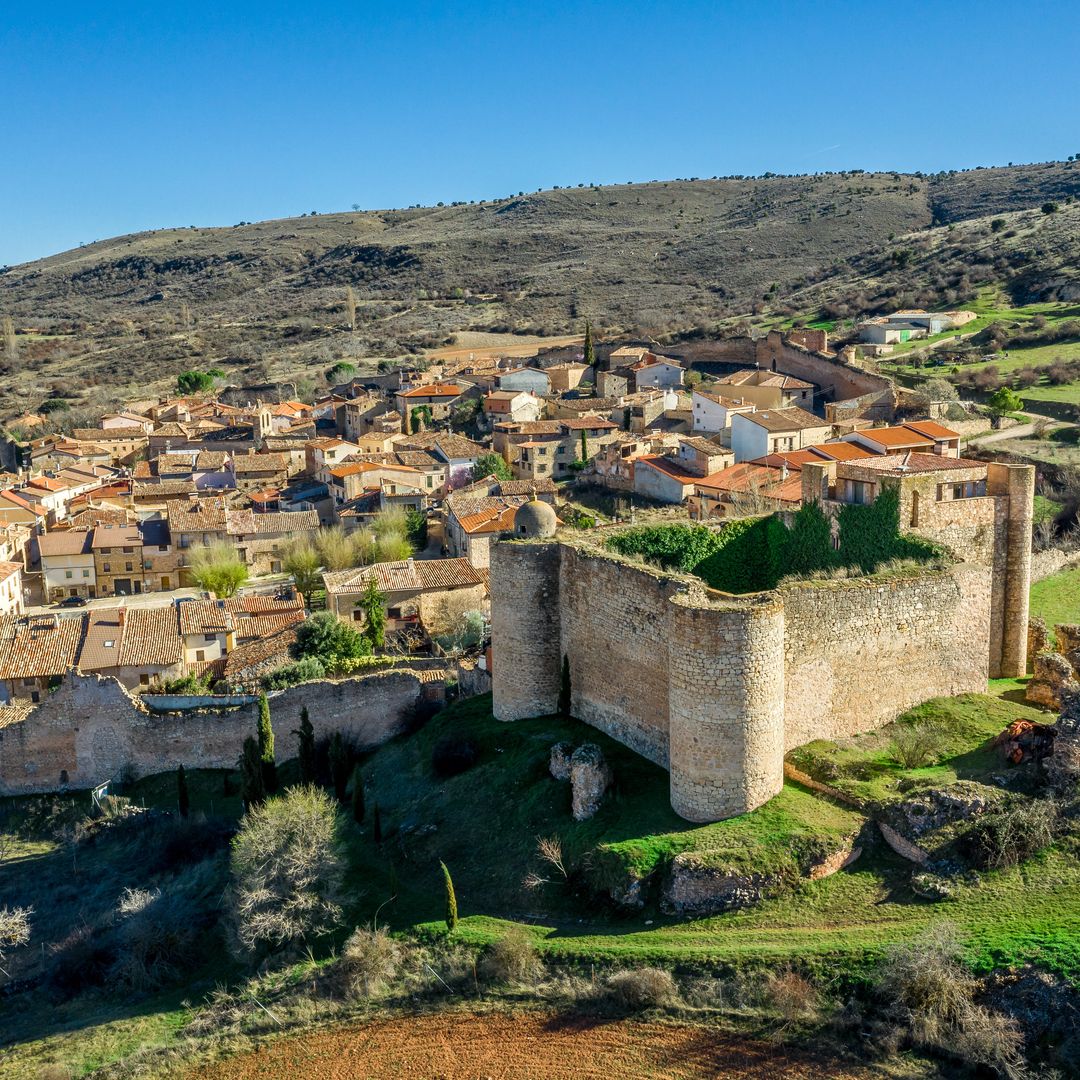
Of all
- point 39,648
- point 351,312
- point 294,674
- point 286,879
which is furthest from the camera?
point 351,312

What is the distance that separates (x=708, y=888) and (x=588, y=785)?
9.27 ft

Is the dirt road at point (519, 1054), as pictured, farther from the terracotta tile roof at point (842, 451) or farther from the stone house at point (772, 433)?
the stone house at point (772, 433)

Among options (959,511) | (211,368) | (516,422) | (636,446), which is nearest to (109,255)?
(211,368)

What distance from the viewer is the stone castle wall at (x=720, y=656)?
16094mm

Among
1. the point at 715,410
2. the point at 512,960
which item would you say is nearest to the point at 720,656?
the point at 512,960

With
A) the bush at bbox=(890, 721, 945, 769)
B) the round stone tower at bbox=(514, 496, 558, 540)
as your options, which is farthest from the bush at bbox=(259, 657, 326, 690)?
the bush at bbox=(890, 721, 945, 769)

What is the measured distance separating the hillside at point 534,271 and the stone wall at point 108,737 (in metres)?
54.0

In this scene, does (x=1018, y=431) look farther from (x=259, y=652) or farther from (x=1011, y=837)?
(x=1011, y=837)

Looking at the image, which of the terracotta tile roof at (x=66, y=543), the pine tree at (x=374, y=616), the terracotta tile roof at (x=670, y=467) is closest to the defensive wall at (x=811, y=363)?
the terracotta tile roof at (x=670, y=467)

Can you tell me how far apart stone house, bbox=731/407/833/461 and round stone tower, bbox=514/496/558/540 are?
25.1m

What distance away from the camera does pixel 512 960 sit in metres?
15.3

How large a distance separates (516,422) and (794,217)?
6658cm

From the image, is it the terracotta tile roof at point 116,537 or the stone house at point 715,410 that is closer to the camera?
the terracotta tile roof at point 116,537

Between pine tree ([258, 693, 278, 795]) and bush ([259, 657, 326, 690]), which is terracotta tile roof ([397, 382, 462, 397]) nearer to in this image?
bush ([259, 657, 326, 690])
